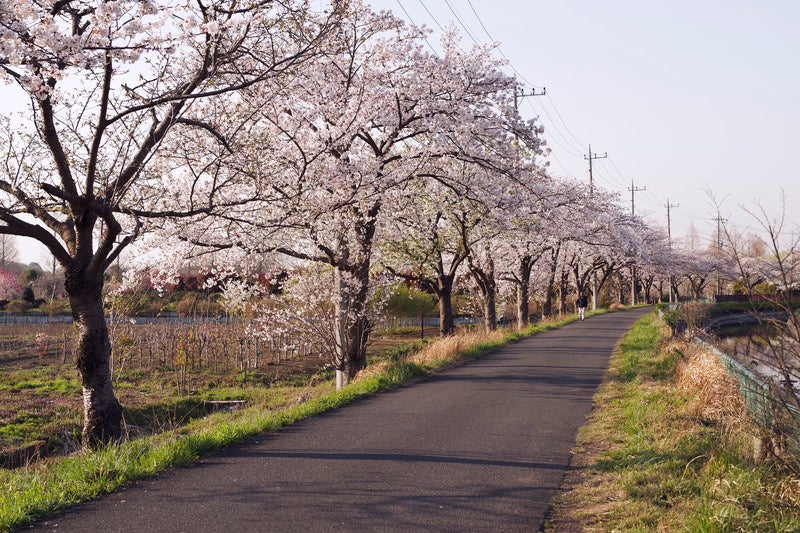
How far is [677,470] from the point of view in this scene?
6797mm

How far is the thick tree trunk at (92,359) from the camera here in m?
9.95

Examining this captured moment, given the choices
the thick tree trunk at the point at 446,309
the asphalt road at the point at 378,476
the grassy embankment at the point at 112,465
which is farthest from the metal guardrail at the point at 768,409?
the thick tree trunk at the point at 446,309

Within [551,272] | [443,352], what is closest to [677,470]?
[443,352]

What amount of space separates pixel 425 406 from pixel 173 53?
6.14 metres

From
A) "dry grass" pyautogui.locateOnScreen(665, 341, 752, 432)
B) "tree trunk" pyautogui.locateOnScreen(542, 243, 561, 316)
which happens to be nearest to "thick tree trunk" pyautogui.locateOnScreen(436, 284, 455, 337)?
"tree trunk" pyautogui.locateOnScreen(542, 243, 561, 316)

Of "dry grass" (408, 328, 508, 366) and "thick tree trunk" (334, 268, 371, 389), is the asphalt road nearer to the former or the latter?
"dry grass" (408, 328, 508, 366)

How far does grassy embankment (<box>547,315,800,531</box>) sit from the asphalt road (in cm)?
36

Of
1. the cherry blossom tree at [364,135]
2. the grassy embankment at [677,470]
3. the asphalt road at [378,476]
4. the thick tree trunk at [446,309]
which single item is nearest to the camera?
the grassy embankment at [677,470]

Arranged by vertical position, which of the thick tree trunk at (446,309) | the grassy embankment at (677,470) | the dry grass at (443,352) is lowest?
the grassy embankment at (677,470)

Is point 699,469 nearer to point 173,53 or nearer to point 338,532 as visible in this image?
point 338,532

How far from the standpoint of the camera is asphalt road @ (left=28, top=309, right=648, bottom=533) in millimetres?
5512

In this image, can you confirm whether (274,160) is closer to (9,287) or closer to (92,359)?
(92,359)

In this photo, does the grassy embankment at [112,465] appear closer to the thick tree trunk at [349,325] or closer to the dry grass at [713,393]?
the thick tree trunk at [349,325]

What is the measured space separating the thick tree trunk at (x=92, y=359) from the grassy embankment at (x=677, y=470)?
651 cm
